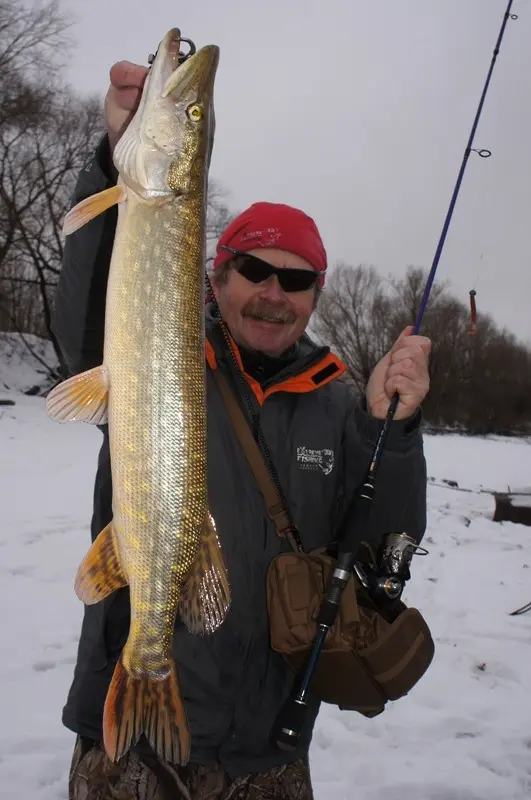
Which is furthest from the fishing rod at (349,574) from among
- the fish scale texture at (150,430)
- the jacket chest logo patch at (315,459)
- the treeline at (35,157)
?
the treeline at (35,157)

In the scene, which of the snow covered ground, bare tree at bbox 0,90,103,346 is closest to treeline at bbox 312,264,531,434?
bare tree at bbox 0,90,103,346

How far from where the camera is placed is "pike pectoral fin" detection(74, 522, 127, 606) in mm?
1720

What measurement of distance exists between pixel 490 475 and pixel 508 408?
26210 mm

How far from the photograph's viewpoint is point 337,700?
6.63ft

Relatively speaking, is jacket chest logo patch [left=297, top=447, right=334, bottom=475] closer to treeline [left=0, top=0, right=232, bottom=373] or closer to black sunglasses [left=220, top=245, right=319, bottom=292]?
black sunglasses [left=220, top=245, right=319, bottom=292]

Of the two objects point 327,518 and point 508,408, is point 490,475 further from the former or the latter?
point 508,408

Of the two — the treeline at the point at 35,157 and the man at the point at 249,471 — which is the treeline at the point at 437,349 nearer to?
the treeline at the point at 35,157

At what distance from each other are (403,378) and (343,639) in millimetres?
904

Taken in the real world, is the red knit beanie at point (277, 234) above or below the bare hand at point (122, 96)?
below

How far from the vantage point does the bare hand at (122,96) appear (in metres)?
1.79

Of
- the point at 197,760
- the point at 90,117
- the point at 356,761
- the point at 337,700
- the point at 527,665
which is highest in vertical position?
the point at 90,117

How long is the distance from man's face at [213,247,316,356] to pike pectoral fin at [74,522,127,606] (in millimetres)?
1026

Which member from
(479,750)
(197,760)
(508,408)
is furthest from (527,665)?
(508,408)

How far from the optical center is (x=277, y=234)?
98.3 inches
